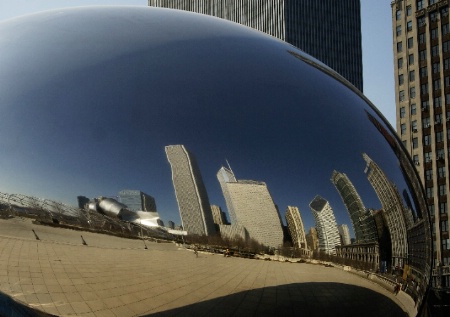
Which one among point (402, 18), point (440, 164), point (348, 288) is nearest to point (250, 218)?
point (348, 288)

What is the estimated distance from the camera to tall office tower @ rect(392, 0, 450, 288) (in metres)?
76.6

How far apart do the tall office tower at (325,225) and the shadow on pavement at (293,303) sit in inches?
9.9

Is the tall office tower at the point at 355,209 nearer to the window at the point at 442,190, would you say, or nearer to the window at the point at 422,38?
the window at the point at 442,190

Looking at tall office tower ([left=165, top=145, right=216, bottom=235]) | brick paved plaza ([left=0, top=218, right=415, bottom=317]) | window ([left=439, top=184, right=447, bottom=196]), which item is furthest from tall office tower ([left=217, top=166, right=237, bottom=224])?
window ([left=439, top=184, right=447, bottom=196])

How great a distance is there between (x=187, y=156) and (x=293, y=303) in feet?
3.67

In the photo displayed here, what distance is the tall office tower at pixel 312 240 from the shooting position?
3.83m

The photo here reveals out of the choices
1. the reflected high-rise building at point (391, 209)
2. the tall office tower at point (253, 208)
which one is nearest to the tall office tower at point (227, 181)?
the tall office tower at point (253, 208)

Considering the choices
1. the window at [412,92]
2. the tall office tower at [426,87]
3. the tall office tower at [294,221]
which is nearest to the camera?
the tall office tower at [294,221]

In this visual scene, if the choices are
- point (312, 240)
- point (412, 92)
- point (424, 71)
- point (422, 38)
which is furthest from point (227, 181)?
point (422, 38)

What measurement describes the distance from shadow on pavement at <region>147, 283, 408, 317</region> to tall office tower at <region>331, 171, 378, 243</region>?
0.36 m

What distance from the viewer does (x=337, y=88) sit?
15.1 ft

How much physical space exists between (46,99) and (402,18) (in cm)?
8547

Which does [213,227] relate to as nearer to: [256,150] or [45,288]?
[256,150]

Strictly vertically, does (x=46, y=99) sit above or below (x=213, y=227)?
above
